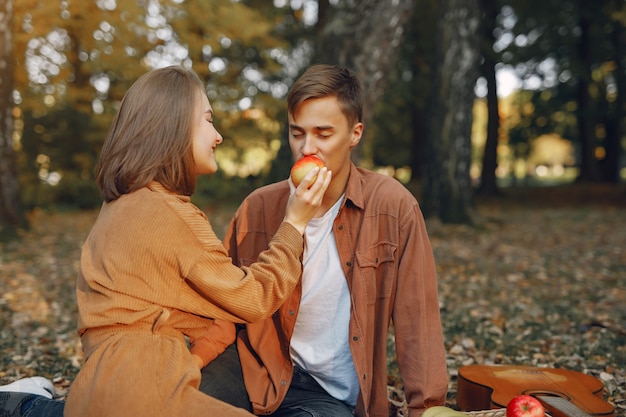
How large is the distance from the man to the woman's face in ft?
2.11

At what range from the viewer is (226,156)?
2567 cm

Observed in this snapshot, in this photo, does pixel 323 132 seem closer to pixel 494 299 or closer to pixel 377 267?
pixel 377 267

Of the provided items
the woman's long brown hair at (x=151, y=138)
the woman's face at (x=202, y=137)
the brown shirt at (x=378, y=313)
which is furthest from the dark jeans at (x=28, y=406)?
the woman's face at (x=202, y=137)

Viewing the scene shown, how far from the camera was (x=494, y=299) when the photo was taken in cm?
707

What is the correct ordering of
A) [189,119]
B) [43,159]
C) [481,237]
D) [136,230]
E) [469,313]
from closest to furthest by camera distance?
1. [136,230]
2. [189,119]
3. [469,313]
4. [481,237]
5. [43,159]

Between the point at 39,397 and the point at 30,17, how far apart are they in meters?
13.0

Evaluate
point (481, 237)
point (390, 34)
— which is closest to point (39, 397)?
point (390, 34)

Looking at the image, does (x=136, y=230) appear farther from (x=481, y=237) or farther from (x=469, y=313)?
(x=481, y=237)

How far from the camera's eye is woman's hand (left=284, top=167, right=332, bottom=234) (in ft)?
8.82

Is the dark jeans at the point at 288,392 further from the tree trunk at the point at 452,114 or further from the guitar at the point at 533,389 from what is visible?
the tree trunk at the point at 452,114

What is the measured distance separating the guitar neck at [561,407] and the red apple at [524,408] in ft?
1.30

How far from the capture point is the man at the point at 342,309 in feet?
9.61

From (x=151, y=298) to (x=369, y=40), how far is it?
18.0ft

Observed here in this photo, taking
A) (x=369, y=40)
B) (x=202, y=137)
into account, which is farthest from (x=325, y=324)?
(x=369, y=40)
